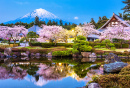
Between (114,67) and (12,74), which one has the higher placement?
(114,67)

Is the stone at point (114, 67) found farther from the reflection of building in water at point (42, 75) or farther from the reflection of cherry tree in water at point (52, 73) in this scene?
the reflection of cherry tree in water at point (52, 73)

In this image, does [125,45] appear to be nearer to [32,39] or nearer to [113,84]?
[32,39]

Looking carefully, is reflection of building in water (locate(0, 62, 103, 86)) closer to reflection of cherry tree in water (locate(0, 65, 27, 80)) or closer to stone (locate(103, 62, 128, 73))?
reflection of cherry tree in water (locate(0, 65, 27, 80))

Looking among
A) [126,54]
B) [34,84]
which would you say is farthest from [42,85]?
[126,54]

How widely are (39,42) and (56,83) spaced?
25.1 meters

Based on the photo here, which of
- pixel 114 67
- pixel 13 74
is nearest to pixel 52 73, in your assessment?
pixel 13 74

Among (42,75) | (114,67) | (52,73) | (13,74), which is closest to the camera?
(42,75)

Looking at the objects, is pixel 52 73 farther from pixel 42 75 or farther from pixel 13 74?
pixel 13 74

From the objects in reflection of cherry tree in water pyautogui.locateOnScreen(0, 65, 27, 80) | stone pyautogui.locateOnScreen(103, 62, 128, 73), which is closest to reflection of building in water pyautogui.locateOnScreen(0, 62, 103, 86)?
reflection of cherry tree in water pyautogui.locateOnScreen(0, 65, 27, 80)

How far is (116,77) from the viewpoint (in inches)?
216

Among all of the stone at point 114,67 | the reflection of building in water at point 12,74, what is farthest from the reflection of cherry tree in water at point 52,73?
the stone at point 114,67

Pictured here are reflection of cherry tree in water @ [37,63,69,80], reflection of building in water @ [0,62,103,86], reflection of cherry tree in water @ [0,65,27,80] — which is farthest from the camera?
reflection of cherry tree in water @ [0,65,27,80]

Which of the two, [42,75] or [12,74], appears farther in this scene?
[12,74]

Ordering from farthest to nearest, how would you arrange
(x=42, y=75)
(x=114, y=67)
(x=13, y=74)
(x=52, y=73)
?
(x=114, y=67), (x=52, y=73), (x=13, y=74), (x=42, y=75)
